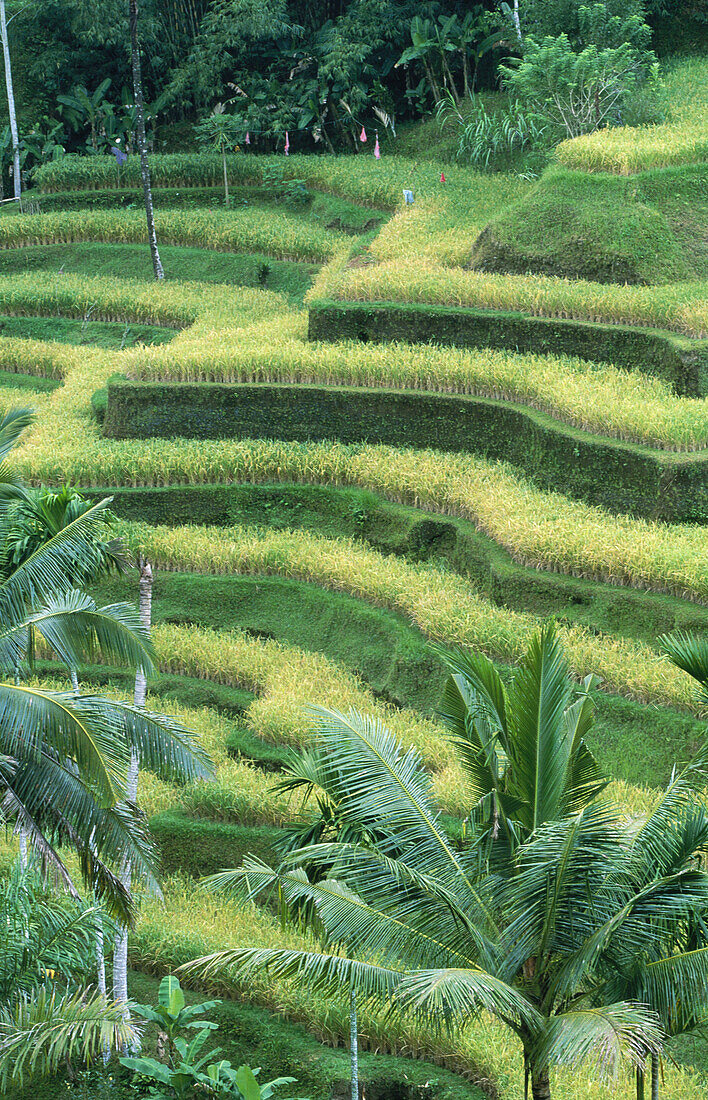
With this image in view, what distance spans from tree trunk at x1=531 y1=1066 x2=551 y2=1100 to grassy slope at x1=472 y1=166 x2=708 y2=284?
1305 cm

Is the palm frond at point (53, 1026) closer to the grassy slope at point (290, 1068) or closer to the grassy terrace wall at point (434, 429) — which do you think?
the grassy slope at point (290, 1068)

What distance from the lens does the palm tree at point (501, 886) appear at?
603cm

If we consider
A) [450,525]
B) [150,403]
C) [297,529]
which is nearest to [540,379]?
[450,525]

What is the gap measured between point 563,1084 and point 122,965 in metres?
2.90

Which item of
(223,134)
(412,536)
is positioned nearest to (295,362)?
(412,536)

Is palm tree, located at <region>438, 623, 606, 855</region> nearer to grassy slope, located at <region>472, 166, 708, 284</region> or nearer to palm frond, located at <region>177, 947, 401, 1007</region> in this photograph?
palm frond, located at <region>177, 947, 401, 1007</region>

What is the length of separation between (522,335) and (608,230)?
2491 mm

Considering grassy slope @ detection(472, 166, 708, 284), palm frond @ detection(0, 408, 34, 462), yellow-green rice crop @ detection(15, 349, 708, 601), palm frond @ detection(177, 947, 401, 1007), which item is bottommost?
yellow-green rice crop @ detection(15, 349, 708, 601)

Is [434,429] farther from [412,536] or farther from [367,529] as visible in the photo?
[412,536]

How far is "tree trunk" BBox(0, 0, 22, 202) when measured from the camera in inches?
1086

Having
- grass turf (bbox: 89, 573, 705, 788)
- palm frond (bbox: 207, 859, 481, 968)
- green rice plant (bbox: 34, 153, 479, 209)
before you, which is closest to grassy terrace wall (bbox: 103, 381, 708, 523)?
grass turf (bbox: 89, 573, 705, 788)

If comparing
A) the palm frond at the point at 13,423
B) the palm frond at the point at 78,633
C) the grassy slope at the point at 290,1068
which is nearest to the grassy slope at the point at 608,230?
the palm frond at the point at 13,423

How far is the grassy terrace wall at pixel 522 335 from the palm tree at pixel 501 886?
8.84 metres

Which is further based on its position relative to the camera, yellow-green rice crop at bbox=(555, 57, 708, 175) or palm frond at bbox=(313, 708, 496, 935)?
yellow-green rice crop at bbox=(555, 57, 708, 175)
